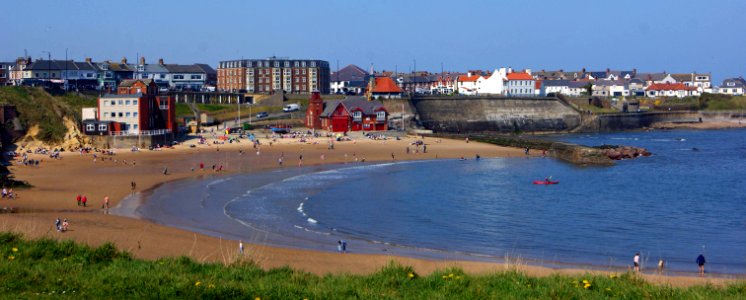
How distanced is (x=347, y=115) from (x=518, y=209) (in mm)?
40613

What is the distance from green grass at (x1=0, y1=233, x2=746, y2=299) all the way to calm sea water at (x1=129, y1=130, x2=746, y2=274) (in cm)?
1075

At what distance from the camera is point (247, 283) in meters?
13.8

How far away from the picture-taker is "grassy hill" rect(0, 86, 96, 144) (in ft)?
186

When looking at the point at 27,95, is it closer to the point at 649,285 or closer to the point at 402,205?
the point at 402,205

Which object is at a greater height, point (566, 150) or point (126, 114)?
point (126, 114)

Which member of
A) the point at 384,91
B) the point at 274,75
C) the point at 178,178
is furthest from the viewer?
the point at 274,75

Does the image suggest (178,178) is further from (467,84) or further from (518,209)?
(467,84)

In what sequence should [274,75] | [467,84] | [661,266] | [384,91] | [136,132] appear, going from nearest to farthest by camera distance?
[661,266] < [136,132] < [384,91] < [274,75] < [467,84]

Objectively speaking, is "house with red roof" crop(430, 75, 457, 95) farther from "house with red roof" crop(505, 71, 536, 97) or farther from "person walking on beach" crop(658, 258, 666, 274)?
"person walking on beach" crop(658, 258, 666, 274)

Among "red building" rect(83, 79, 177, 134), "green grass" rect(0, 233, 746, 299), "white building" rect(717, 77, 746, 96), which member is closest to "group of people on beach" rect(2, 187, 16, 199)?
"green grass" rect(0, 233, 746, 299)

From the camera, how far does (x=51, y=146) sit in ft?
183

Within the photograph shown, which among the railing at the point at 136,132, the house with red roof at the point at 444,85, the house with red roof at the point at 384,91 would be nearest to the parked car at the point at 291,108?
the house with red roof at the point at 384,91

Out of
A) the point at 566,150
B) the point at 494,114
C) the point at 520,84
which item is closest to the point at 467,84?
the point at 520,84

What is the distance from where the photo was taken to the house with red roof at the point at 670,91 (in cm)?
13300
